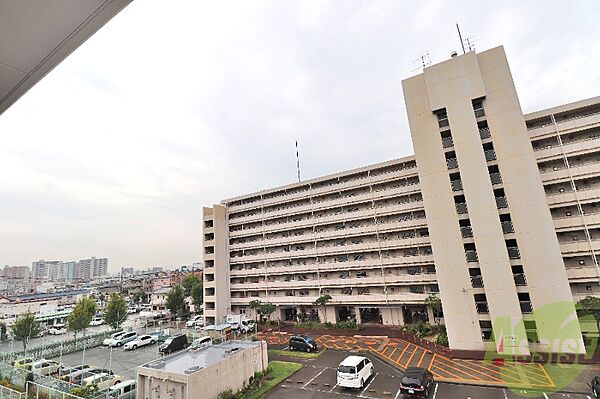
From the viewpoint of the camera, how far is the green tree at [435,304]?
2844 centimetres

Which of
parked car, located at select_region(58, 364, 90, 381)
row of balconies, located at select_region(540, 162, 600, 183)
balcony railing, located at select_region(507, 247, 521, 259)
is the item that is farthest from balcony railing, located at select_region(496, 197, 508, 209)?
parked car, located at select_region(58, 364, 90, 381)

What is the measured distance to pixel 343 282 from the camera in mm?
36875

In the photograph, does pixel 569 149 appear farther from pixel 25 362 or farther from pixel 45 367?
pixel 25 362

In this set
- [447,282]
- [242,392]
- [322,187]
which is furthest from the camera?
[322,187]

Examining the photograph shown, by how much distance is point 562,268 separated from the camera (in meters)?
22.0

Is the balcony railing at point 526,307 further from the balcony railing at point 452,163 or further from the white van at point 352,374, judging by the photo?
the white van at point 352,374

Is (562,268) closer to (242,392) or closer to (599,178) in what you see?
(599,178)

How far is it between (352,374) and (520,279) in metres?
15.0

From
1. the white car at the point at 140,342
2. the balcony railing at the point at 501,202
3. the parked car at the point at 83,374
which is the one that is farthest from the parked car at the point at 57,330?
the balcony railing at the point at 501,202

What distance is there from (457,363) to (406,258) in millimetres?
13380

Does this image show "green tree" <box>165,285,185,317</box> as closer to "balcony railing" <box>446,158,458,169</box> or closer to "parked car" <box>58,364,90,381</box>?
"parked car" <box>58,364,90,381</box>

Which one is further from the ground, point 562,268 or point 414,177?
point 414,177

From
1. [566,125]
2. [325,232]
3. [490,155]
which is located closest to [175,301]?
[325,232]

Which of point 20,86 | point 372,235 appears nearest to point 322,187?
point 372,235
